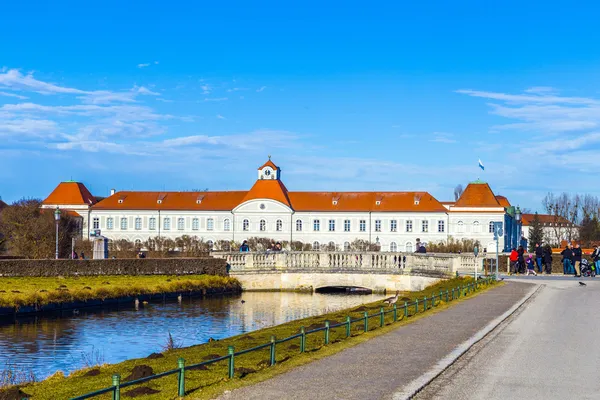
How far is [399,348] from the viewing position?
51.5 ft

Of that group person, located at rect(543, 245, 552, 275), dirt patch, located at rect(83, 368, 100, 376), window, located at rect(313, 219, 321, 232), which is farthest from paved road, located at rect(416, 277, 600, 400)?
window, located at rect(313, 219, 321, 232)

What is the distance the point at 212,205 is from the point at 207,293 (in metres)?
77.7

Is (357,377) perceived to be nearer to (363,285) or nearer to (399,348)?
(399,348)

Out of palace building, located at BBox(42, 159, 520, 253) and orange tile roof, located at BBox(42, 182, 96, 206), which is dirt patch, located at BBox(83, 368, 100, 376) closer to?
palace building, located at BBox(42, 159, 520, 253)

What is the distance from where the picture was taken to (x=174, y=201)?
397 ft

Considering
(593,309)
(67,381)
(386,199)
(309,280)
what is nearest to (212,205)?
(386,199)

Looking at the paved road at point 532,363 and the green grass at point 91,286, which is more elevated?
the green grass at point 91,286

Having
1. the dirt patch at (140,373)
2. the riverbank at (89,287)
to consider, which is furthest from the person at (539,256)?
the dirt patch at (140,373)

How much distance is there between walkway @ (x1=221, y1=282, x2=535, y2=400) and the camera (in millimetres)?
11375

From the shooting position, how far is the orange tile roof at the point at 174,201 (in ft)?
393

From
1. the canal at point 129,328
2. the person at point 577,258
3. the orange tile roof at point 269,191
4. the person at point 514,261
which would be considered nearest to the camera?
the canal at point 129,328

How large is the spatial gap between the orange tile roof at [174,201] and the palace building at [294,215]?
0.48 ft

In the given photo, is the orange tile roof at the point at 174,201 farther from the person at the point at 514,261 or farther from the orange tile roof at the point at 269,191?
the person at the point at 514,261

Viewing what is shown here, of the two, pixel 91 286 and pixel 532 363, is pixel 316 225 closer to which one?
pixel 91 286
